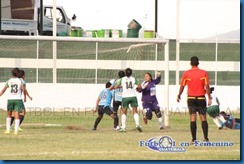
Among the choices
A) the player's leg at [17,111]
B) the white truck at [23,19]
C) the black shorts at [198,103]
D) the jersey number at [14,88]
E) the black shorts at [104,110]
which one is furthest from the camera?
the white truck at [23,19]

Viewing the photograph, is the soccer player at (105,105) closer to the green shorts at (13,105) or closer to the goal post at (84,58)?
the goal post at (84,58)

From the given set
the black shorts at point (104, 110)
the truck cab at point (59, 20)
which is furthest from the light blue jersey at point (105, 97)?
the truck cab at point (59, 20)

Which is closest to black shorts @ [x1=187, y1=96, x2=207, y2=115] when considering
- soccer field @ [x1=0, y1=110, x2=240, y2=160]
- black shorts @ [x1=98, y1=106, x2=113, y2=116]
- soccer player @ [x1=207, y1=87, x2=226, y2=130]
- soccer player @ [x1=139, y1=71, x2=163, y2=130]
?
soccer field @ [x1=0, y1=110, x2=240, y2=160]

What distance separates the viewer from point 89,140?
2331 cm

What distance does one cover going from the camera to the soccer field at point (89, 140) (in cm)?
1914

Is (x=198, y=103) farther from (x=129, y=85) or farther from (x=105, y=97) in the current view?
(x=105, y=97)

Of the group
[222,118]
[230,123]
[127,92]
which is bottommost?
[230,123]

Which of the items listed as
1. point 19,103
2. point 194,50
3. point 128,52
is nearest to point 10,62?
point 128,52

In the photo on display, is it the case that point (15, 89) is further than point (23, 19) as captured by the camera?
No

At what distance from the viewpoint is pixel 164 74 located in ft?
97.1

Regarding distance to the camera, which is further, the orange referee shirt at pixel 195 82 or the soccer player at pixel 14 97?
the soccer player at pixel 14 97

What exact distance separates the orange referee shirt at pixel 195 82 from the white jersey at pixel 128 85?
4.75m

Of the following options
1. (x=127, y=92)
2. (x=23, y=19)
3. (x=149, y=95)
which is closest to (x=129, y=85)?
(x=127, y=92)

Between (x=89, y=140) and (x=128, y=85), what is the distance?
3682 mm
